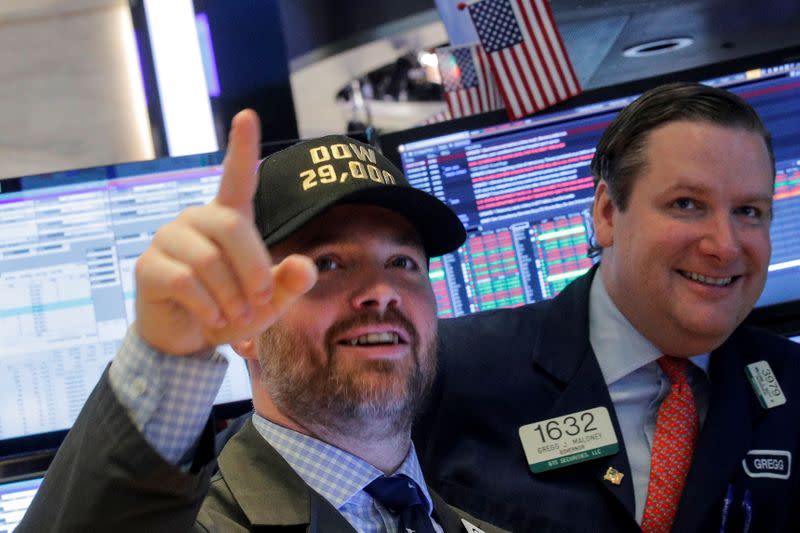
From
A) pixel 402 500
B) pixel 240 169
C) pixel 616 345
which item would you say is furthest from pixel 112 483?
pixel 616 345

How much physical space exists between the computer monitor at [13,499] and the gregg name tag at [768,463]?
136cm

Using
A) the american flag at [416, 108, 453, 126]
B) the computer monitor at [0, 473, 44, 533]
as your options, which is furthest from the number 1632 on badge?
the computer monitor at [0, 473, 44, 533]

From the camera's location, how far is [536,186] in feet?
7.86

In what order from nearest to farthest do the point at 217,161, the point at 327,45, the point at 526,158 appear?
the point at 217,161, the point at 526,158, the point at 327,45

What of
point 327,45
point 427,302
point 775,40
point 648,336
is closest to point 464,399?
point 648,336

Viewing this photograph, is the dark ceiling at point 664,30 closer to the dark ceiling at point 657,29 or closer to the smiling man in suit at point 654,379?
the dark ceiling at point 657,29

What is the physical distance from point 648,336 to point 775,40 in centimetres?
150

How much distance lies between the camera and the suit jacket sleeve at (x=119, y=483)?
1.01 meters

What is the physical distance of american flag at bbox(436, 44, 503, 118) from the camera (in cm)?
271

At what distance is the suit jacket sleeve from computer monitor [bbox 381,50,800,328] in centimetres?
139

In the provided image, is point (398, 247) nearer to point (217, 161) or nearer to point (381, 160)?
point (381, 160)

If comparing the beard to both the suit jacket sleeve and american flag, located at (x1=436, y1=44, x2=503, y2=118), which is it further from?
american flag, located at (x1=436, y1=44, x2=503, y2=118)

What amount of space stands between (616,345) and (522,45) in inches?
35.1

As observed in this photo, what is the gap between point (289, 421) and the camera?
1558 mm
